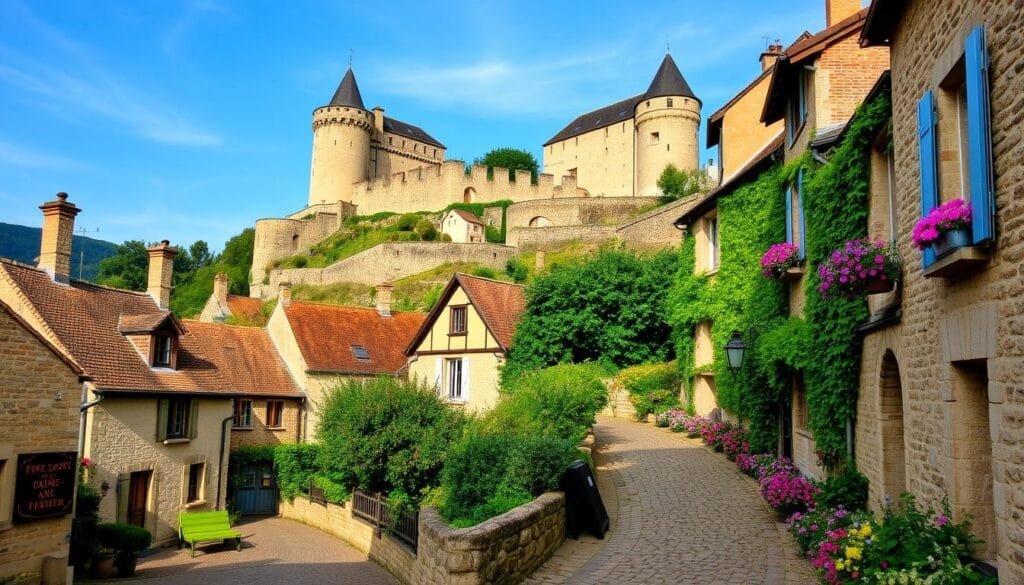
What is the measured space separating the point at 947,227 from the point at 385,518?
14631mm

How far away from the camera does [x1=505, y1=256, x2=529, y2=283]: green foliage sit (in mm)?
51912

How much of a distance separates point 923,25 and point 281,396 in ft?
72.9

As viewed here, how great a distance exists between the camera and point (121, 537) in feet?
55.4

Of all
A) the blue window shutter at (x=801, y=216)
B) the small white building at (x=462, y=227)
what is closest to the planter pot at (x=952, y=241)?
the blue window shutter at (x=801, y=216)

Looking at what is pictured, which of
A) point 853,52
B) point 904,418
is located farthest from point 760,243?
point 904,418

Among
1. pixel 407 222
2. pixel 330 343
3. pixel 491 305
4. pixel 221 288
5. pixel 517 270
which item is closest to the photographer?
pixel 491 305

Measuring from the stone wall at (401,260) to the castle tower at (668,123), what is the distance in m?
18.2

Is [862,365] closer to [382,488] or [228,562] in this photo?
[382,488]

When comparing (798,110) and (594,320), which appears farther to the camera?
(594,320)

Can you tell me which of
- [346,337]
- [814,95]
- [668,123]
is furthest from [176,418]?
[668,123]

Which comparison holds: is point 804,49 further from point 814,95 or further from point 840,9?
point 840,9

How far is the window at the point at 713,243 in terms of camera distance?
18834 mm

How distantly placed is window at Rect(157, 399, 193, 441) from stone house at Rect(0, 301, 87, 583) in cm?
640

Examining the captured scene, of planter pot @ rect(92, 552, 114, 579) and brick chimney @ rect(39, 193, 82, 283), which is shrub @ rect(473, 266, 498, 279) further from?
planter pot @ rect(92, 552, 114, 579)
